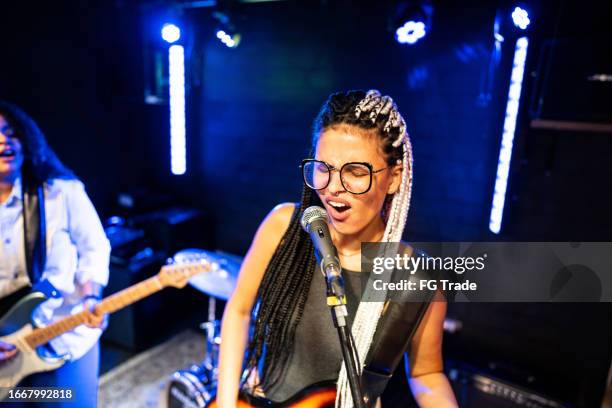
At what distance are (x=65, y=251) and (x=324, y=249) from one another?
63.4 inches

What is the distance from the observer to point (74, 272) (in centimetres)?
201

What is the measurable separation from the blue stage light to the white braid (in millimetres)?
1705

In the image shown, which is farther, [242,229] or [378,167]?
[242,229]

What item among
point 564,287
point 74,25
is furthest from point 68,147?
point 564,287

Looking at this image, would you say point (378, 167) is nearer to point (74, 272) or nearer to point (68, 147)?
point (74, 272)

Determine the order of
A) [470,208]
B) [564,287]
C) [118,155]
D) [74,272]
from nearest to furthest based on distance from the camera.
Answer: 1. [74,272]
2. [564,287]
3. [470,208]
4. [118,155]

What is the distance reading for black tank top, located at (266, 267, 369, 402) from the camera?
1504 millimetres

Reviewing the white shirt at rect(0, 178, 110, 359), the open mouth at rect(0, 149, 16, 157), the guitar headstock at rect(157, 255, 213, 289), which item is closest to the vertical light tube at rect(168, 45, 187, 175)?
the white shirt at rect(0, 178, 110, 359)

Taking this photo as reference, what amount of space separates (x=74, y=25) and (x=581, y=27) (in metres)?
3.97

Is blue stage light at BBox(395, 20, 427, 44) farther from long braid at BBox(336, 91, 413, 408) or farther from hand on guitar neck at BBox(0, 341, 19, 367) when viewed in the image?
hand on guitar neck at BBox(0, 341, 19, 367)

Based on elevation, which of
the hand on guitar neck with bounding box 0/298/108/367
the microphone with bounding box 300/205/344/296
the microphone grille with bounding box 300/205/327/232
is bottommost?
the hand on guitar neck with bounding box 0/298/108/367

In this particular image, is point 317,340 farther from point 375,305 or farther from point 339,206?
point 339,206

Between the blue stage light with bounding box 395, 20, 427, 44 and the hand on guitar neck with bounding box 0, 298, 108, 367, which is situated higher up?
the blue stage light with bounding box 395, 20, 427, 44

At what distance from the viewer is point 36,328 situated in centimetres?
194
